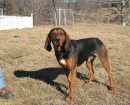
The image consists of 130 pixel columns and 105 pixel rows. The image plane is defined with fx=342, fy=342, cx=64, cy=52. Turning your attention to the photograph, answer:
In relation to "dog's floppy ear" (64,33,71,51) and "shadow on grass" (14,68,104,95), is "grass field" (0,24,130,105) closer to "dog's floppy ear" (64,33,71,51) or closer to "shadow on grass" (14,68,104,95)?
"shadow on grass" (14,68,104,95)

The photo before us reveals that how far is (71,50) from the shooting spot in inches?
252

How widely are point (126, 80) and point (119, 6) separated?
33334 mm

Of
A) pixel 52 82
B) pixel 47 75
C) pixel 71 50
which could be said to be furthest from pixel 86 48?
pixel 47 75

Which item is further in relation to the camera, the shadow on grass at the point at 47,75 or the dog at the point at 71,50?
the shadow on grass at the point at 47,75

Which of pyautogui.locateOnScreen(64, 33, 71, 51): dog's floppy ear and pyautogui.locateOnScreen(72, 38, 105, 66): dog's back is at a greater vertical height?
pyautogui.locateOnScreen(64, 33, 71, 51): dog's floppy ear

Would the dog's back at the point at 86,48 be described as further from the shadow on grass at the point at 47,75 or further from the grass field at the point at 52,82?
the shadow on grass at the point at 47,75

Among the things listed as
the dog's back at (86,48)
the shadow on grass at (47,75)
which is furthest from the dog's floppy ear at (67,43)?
the shadow on grass at (47,75)

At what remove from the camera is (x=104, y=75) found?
27.4 feet

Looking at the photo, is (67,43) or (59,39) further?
(67,43)

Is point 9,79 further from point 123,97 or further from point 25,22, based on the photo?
point 25,22

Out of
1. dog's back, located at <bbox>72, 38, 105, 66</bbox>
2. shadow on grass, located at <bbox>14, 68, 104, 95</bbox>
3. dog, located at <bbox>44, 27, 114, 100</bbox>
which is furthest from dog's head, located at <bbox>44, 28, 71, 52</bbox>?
shadow on grass, located at <bbox>14, 68, 104, 95</bbox>

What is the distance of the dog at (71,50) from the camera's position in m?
6.07

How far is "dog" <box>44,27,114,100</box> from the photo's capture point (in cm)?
607

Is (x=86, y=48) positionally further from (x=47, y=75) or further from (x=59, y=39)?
(x=47, y=75)
